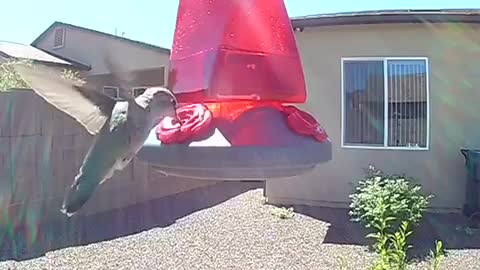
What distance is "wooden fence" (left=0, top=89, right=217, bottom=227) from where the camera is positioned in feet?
20.4

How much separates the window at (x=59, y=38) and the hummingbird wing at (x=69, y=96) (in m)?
13.2

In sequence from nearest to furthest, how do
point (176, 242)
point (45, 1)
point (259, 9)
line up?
point (259, 9)
point (45, 1)
point (176, 242)

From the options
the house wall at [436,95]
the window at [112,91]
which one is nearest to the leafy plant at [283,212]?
the house wall at [436,95]

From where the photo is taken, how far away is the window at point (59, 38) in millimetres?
14289

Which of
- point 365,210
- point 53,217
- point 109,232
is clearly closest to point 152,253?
point 109,232

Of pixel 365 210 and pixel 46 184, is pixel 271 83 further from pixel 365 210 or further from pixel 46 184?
pixel 46 184

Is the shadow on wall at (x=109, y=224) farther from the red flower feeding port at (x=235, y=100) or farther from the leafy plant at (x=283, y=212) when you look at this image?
the red flower feeding port at (x=235, y=100)

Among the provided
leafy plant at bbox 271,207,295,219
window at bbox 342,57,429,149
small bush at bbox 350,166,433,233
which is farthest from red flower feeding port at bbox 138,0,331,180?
window at bbox 342,57,429,149

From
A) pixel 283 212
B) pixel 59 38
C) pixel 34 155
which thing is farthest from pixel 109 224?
pixel 59 38

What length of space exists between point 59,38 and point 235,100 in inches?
537

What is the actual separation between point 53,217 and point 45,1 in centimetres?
476

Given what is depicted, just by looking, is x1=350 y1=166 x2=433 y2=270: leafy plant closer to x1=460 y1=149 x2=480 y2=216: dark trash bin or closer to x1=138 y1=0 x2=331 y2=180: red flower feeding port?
x1=460 y1=149 x2=480 y2=216: dark trash bin

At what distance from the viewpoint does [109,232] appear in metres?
6.45

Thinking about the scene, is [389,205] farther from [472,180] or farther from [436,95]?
[436,95]
